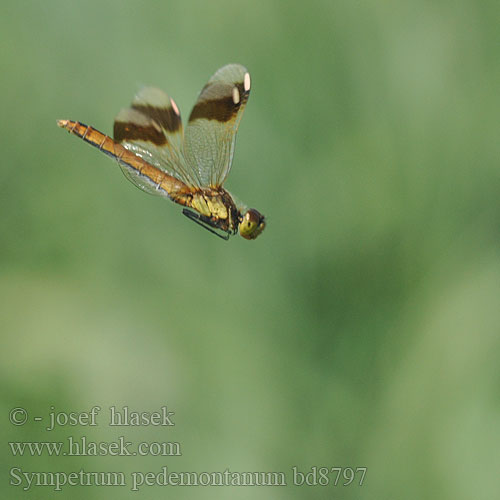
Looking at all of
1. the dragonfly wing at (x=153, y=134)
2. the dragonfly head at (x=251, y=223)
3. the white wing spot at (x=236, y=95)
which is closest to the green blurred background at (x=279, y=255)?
the dragonfly wing at (x=153, y=134)

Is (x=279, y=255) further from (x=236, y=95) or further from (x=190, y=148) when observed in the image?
(x=236, y=95)

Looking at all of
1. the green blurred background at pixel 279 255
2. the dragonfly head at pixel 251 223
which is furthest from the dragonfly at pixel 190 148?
the green blurred background at pixel 279 255

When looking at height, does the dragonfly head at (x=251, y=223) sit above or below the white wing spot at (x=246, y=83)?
below

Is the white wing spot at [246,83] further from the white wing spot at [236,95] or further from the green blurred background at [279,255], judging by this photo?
the green blurred background at [279,255]

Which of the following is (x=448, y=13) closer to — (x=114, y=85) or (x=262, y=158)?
(x=262, y=158)

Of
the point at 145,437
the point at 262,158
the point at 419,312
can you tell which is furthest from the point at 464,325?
the point at 145,437

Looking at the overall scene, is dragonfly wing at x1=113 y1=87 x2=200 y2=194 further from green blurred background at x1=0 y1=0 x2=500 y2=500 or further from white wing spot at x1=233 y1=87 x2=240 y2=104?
green blurred background at x1=0 y1=0 x2=500 y2=500

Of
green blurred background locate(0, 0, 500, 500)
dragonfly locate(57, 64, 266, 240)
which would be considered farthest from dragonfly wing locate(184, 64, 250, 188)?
green blurred background locate(0, 0, 500, 500)

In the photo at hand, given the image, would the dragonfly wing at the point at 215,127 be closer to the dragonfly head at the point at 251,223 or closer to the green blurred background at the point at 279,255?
the dragonfly head at the point at 251,223

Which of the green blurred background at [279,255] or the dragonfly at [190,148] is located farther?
the green blurred background at [279,255]
